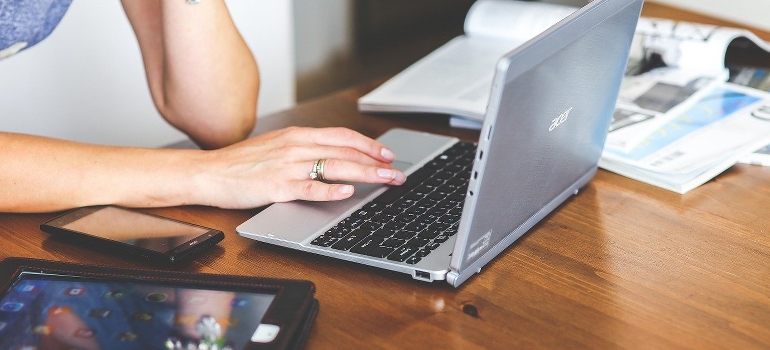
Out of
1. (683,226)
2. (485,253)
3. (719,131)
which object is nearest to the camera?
(485,253)

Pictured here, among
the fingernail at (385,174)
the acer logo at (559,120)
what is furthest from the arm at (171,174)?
the acer logo at (559,120)

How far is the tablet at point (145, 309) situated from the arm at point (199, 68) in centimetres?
47

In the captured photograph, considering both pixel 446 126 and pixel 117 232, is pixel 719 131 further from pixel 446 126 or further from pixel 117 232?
pixel 117 232

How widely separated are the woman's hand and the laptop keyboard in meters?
0.03

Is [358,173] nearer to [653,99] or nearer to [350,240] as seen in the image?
[350,240]

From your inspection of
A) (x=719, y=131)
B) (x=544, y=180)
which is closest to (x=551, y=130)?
(x=544, y=180)

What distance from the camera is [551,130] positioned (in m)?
0.82

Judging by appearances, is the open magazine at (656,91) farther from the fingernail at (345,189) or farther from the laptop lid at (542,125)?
the fingernail at (345,189)

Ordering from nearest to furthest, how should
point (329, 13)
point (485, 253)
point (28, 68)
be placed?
point (485, 253) < point (28, 68) < point (329, 13)

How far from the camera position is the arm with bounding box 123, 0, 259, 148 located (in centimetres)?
116

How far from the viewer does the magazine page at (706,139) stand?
1.04 metres

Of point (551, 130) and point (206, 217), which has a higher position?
point (551, 130)

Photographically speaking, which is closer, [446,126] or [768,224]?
[768,224]

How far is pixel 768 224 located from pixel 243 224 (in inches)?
23.2
